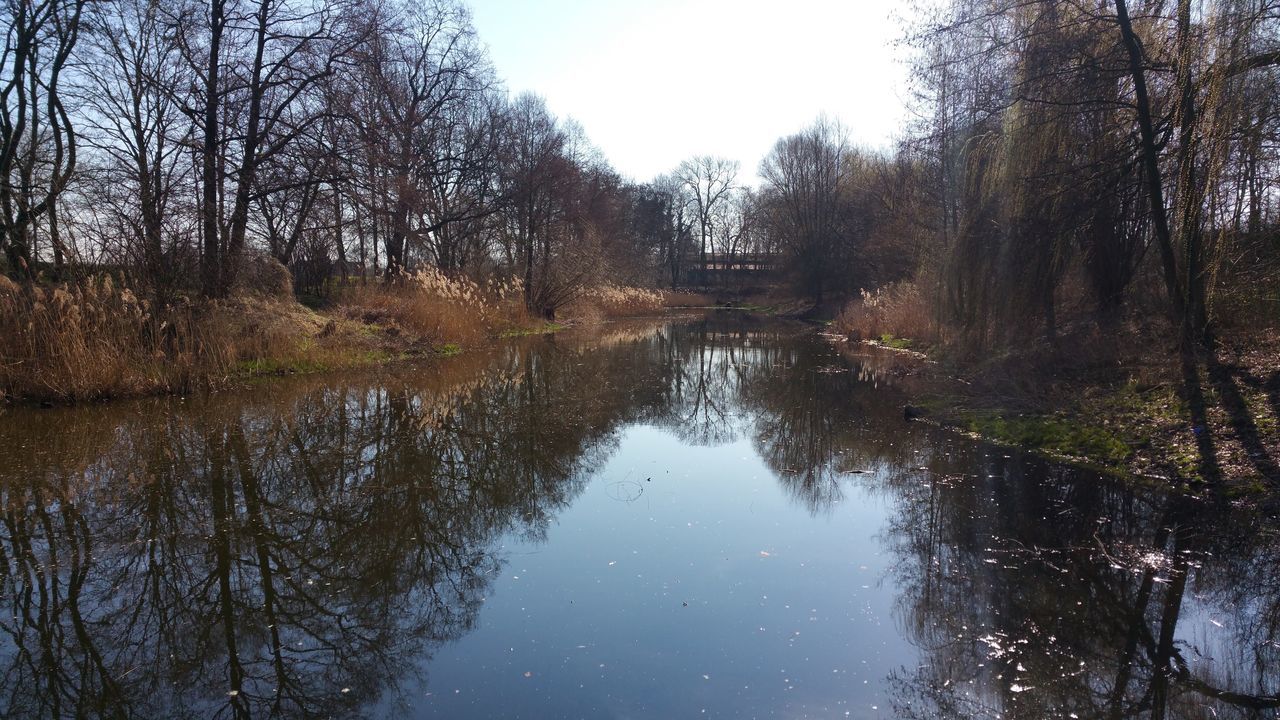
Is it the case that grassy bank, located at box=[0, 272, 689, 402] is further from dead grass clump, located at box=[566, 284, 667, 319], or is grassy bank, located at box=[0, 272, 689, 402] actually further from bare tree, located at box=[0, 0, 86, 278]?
dead grass clump, located at box=[566, 284, 667, 319]

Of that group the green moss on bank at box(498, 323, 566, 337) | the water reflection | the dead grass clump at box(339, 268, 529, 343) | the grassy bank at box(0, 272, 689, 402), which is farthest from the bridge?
the water reflection

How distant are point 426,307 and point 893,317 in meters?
12.1

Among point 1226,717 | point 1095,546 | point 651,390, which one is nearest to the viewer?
point 1226,717

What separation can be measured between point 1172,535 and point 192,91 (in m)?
15.1

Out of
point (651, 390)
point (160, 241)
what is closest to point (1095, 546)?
point (651, 390)

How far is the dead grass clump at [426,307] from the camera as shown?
16547 mm

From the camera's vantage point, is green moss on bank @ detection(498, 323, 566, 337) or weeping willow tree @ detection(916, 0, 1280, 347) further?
green moss on bank @ detection(498, 323, 566, 337)

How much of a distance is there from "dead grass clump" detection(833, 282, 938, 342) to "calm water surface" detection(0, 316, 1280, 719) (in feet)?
34.0

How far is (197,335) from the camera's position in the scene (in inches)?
406

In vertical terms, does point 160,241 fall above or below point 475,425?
above

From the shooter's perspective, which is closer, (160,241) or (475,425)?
(475,425)

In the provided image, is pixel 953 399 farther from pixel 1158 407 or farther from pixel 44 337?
pixel 44 337

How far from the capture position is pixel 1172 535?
4.78m

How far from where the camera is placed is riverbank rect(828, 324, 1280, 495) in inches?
233
